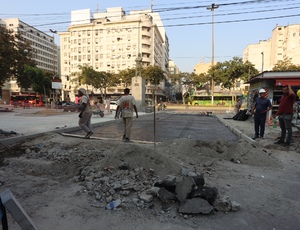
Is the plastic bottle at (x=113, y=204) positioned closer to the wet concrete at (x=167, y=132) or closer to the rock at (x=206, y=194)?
the rock at (x=206, y=194)

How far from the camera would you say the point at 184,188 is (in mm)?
3400

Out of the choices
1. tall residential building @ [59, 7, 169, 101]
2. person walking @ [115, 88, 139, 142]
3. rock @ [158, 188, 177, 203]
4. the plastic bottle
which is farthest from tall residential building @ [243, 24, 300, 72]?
the plastic bottle

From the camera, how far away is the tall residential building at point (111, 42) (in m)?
77.9

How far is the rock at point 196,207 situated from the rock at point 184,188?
4.0 inches

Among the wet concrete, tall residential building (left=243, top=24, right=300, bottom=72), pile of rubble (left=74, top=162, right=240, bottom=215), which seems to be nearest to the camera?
pile of rubble (left=74, top=162, right=240, bottom=215)

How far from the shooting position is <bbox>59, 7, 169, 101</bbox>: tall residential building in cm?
7794

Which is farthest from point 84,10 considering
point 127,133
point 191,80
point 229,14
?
point 127,133

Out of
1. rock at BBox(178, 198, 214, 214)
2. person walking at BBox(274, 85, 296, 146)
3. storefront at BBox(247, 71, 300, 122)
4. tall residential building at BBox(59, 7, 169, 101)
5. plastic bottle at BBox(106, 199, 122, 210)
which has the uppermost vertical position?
tall residential building at BBox(59, 7, 169, 101)

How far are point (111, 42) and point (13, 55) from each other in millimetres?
75839

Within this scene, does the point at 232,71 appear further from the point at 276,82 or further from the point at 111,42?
the point at 111,42

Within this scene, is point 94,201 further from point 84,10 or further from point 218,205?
point 84,10

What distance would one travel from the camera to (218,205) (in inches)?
131

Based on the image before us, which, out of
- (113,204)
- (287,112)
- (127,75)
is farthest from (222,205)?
(127,75)

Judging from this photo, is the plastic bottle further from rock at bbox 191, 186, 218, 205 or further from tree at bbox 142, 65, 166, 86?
tree at bbox 142, 65, 166, 86
